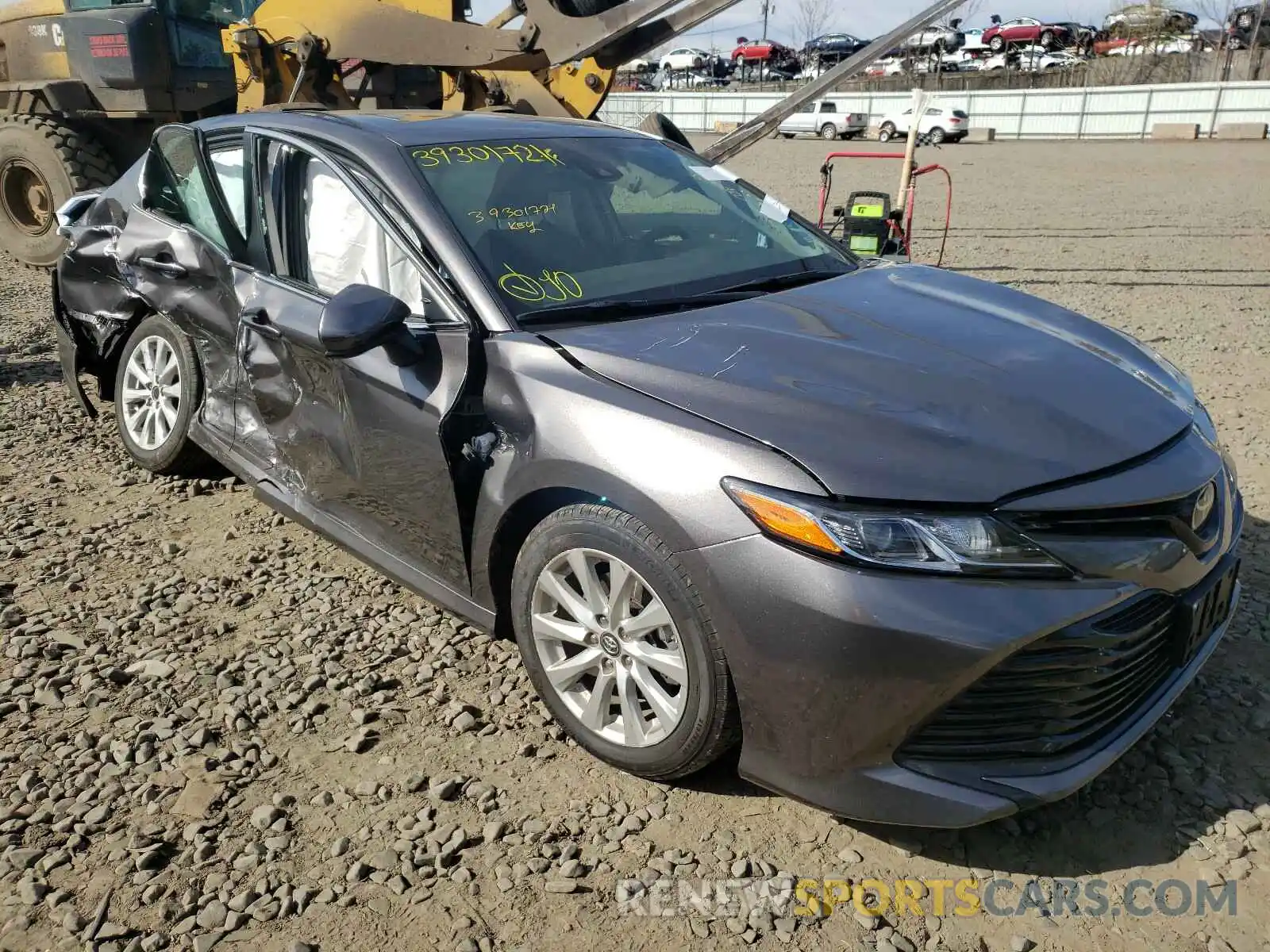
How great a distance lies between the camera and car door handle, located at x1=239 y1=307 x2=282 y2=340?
3.26 m

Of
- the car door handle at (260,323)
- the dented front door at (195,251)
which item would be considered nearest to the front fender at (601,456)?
the car door handle at (260,323)

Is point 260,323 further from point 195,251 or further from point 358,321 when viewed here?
point 358,321

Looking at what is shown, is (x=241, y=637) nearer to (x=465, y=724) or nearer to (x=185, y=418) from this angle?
(x=465, y=724)

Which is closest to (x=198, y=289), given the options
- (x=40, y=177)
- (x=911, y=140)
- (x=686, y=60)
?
(x=911, y=140)

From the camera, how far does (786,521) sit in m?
2.09

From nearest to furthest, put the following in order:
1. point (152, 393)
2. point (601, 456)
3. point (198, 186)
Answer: point (601, 456), point (198, 186), point (152, 393)

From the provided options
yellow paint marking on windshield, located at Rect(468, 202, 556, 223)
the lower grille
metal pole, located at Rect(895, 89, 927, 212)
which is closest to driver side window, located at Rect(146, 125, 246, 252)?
yellow paint marking on windshield, located at Rect(468, 202, 556, 223)

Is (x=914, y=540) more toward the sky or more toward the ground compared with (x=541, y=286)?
more toward the ground

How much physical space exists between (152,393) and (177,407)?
0.21m

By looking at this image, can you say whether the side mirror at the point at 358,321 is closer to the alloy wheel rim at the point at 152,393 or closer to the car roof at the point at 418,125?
the car roof at the point at 418,125

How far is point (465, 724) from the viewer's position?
281cm

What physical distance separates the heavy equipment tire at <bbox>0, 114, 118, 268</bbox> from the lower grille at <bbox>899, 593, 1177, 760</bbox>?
9.36 meters

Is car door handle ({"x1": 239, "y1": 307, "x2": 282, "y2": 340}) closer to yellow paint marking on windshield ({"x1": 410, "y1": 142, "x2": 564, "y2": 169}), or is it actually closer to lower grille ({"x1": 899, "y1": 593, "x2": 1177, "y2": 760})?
Answer: yellow paint marking on windshield ({"x1": 410, "y1": 142, "x2": 564, "y2": 169})

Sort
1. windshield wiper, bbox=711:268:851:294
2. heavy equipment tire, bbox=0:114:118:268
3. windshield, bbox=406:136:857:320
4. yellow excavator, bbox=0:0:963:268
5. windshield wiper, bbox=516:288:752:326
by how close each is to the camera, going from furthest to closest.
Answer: heavy equipment tire, bbox=0:114:118:268
yellow excavator, bbox=0:0:963:268
windshield wiper, bbox=711:268:851:294
windshield, bbox=406:136:857:320
windshield wiper, bbox=516:288:752:326
